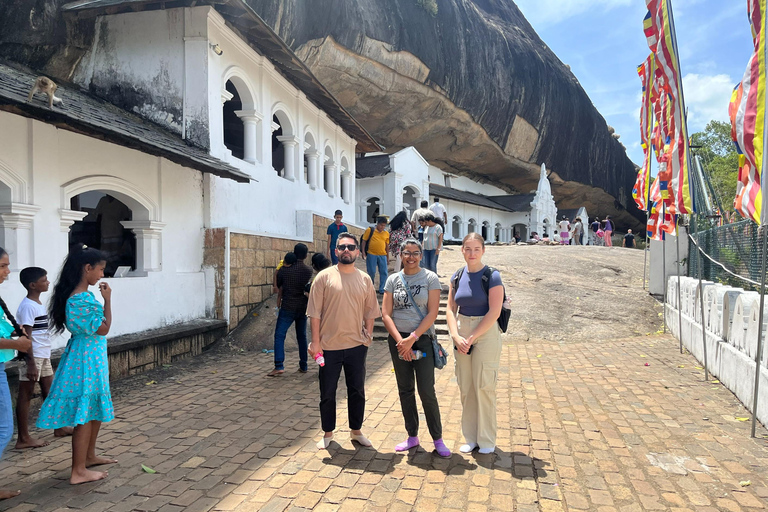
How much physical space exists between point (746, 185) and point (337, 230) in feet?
24.9

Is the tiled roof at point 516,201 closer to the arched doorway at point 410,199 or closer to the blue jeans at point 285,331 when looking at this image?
the arched doorway at point 410,199

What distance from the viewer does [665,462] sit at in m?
3.63

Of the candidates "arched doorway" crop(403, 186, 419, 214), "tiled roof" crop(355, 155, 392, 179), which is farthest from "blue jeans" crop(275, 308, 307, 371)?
"arched doorway" crop(403, 186, 419, 214)

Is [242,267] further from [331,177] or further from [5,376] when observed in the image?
[331,177]

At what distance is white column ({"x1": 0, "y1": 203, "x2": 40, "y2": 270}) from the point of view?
5.50 meters

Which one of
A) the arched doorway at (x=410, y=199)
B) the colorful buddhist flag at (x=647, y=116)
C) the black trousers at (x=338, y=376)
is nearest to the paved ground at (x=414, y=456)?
the black trousers at (x=338, y=376)

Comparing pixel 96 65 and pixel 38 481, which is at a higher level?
pixel 96 65

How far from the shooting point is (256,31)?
958cm

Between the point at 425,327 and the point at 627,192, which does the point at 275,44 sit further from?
the point at 627,192

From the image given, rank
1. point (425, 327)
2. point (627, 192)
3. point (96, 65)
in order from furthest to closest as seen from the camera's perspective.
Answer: point (627, 192) < point (96, 65) < point (425, 327)

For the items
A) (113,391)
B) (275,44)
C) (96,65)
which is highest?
(275,44)

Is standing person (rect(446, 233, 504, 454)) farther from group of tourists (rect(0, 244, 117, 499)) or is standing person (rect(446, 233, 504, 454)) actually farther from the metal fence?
the metal fence

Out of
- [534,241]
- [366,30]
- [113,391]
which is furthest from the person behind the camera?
[534,241]

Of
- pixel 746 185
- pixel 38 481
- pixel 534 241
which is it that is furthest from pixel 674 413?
pixel 534 241
